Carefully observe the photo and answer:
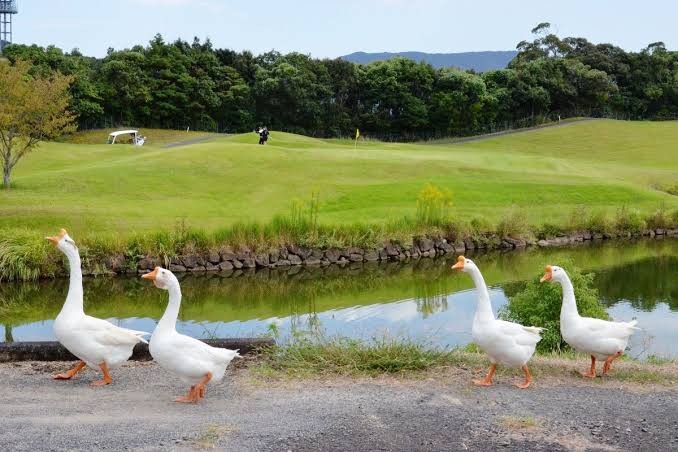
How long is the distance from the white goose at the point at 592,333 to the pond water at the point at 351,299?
8106 mm

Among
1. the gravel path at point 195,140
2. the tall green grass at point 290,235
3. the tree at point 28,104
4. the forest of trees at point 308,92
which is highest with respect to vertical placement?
the forest of trees at point 308,92

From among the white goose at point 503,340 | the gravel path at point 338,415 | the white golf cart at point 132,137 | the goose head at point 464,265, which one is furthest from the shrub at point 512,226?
the white golf cart at point 132,137

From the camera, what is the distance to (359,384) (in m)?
11.3

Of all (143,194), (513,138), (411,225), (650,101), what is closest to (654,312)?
(411,225)

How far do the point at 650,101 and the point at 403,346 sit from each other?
115442mm

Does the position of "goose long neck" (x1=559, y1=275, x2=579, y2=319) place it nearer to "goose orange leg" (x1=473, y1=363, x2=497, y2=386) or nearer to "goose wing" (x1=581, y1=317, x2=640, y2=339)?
"goose wing" (x1=581, y1=317, x2=640, y2=339)

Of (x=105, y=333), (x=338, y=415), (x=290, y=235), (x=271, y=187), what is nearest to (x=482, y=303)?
(x=338, y=415)

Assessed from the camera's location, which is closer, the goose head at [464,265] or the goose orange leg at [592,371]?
the goose head at [464,265]

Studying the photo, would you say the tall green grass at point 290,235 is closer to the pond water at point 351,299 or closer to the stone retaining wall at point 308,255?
the stone retaining wall at point 308,255

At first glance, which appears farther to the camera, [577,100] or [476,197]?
[577,100]

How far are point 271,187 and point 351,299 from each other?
1801 centimetres

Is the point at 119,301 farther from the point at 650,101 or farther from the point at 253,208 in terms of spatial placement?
the point at 650,101

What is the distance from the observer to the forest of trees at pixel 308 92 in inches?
3477

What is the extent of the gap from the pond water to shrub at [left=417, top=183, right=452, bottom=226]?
9.07 ft
